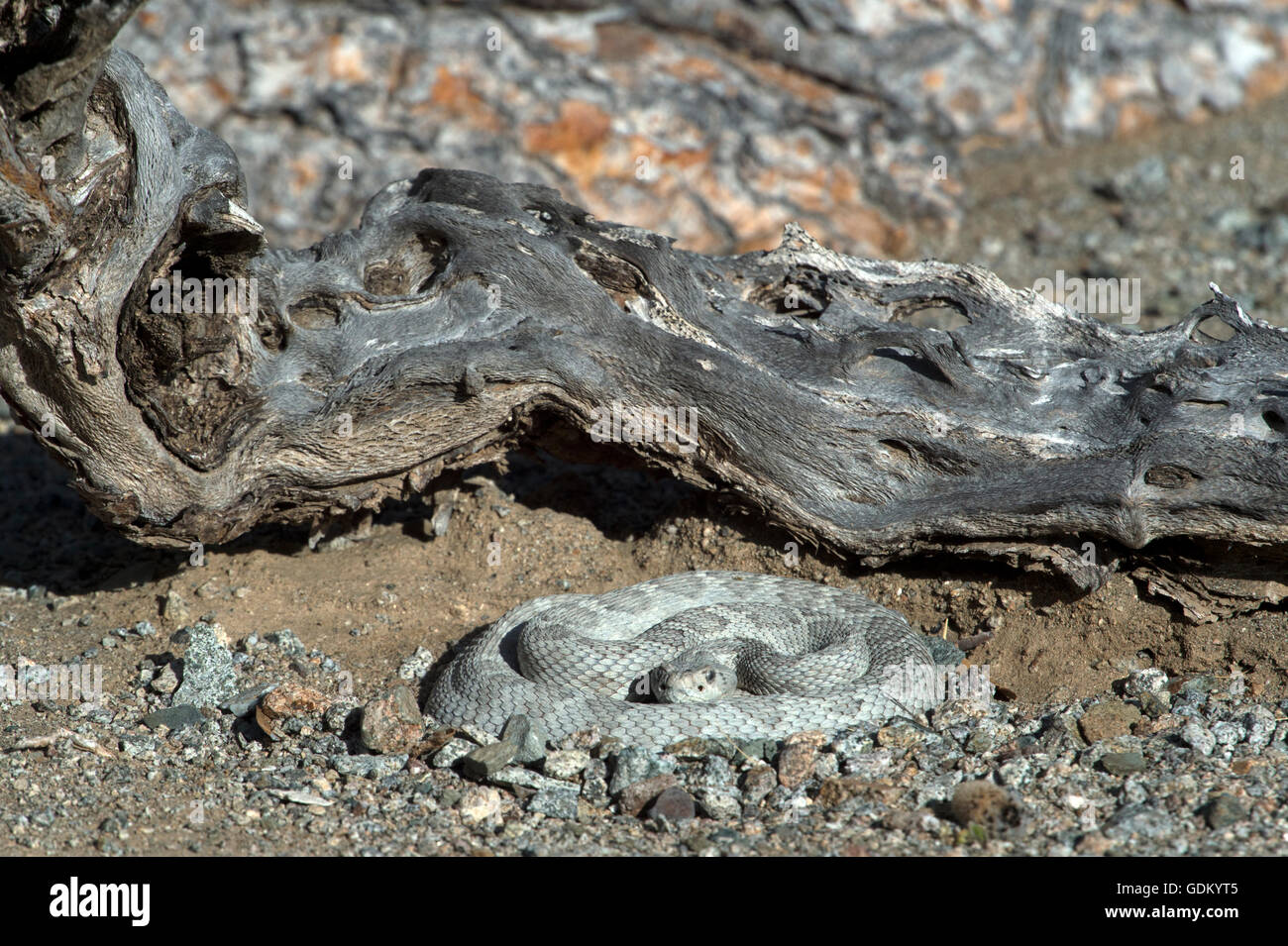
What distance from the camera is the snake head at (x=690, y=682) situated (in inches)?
235

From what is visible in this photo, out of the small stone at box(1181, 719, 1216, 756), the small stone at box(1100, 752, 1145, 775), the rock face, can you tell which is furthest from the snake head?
the rock face

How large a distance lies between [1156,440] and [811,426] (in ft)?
5.86

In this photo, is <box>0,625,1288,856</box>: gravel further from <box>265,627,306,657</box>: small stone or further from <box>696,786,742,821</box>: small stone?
<box>265,627,306,657</box>: small stone

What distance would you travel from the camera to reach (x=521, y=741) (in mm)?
5461

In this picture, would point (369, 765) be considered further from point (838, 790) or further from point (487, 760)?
point (838, 790)

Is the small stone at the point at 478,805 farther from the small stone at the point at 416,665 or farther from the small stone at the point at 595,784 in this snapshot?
the small stone at the point at 416,665

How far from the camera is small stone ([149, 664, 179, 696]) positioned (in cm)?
616

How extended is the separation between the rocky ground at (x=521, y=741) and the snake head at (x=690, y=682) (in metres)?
0.53

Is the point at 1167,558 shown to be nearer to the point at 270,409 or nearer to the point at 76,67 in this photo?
the point at 270,409

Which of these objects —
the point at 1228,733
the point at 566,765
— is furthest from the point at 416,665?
the point at 1228,733

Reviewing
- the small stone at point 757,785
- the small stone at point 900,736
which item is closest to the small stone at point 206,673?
Answer: the small stone at point 757,785

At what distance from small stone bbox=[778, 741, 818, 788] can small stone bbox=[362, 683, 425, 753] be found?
176 cm

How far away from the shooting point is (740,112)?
1196 cm

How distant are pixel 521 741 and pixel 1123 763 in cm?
275
